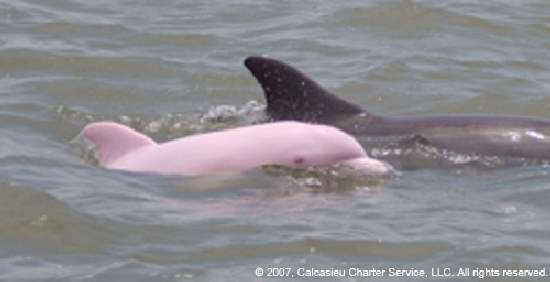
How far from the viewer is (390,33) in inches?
617

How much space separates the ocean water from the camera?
8.16 metres

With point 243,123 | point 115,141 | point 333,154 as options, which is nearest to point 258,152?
point 333,154

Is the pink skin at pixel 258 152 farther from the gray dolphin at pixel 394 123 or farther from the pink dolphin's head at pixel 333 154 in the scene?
the gray dolphin at pixel 394 123

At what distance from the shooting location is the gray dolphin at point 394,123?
34.5 feet

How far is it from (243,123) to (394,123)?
1.27 metres

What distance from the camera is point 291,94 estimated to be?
418 inches

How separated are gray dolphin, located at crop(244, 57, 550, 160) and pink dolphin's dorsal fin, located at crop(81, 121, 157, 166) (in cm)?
105

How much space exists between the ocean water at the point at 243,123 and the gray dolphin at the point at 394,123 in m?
0.32

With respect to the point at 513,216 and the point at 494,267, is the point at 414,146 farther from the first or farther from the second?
the point at 494,267

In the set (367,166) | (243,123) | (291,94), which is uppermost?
(291,94)

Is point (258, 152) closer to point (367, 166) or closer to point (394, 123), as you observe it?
point (367, 166)

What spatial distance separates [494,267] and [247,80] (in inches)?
229

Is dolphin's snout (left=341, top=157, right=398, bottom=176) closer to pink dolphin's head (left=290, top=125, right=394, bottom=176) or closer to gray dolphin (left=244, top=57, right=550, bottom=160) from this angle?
pink dolphin's head (left=290, top=125, right=394, bottom=176)

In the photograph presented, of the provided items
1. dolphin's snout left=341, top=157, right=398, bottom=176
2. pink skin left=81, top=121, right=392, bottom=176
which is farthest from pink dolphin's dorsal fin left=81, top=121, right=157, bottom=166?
dolphin's snout left=341, top=157, right=398, bottom=176
